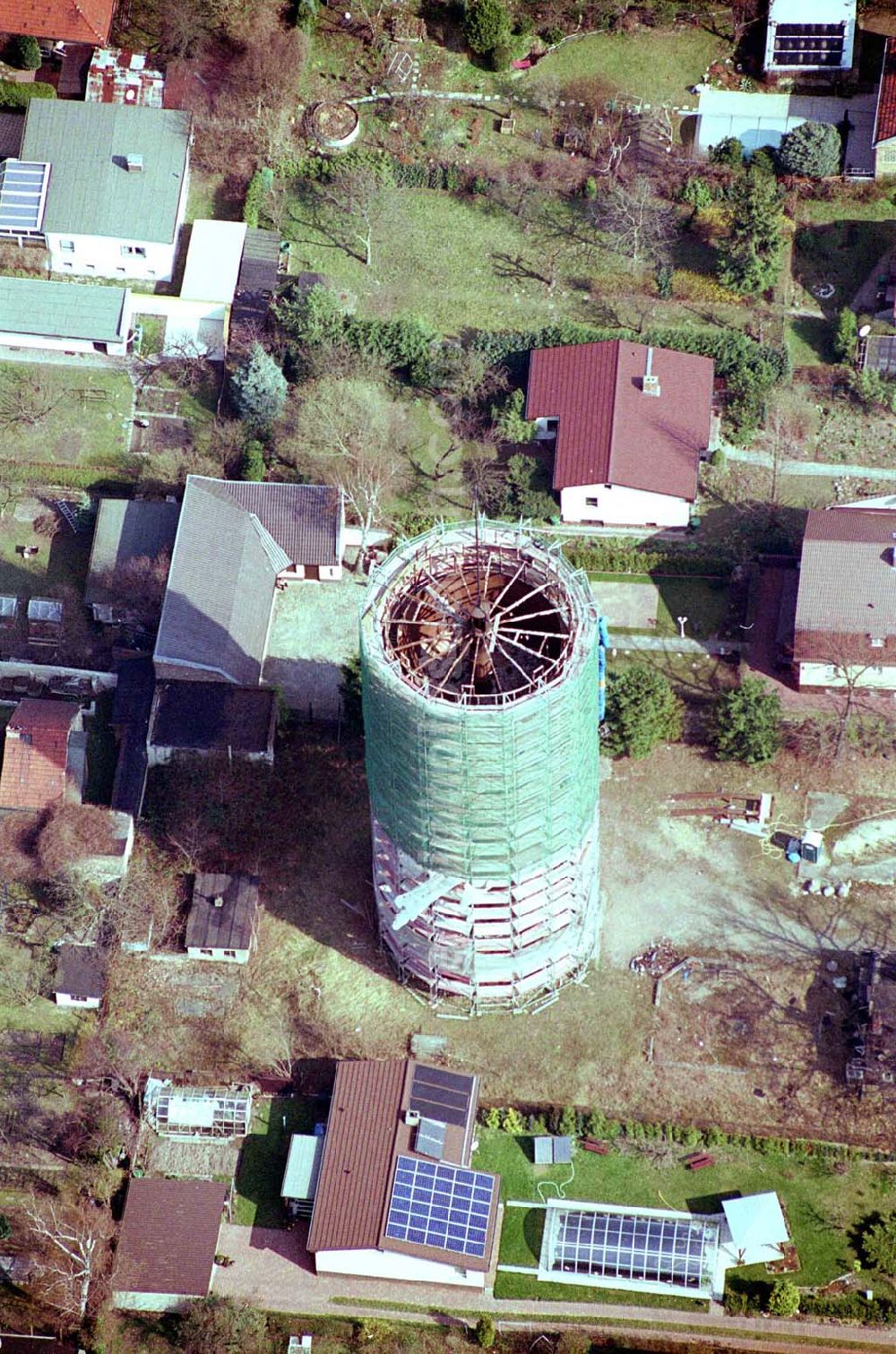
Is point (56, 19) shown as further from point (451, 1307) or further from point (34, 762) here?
point (451, 1307)

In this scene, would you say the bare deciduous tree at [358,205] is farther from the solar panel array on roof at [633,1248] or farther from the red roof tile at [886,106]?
the solar panel array on roof at [633,1248]

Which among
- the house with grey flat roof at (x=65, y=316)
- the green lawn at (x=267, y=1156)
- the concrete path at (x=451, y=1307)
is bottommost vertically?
the concrete path at (x=451, y=1307)

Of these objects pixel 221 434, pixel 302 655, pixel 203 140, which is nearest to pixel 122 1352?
pixel 302 655

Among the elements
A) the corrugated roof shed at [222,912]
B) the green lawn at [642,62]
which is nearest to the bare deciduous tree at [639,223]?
the green lawn at [642,62]

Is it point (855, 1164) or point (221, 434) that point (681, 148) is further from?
point (855, 1164)

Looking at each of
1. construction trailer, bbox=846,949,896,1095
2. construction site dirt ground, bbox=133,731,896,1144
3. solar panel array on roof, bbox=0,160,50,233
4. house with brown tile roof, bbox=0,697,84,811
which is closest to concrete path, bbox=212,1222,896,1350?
construction site dirt ground, bbox=133,731,896,1144

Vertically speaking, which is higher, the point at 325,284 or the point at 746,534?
the point at 325,284
